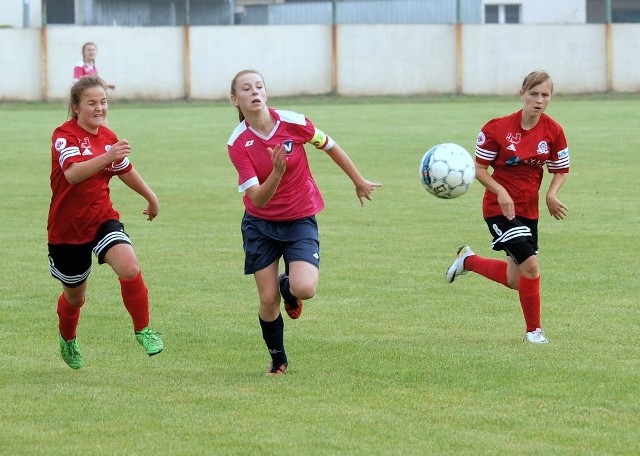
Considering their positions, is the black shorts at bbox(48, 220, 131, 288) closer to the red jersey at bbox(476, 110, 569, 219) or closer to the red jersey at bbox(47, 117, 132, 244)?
the red jersey at bbox(47, 117, 132, 244)

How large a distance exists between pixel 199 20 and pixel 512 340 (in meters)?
32.9

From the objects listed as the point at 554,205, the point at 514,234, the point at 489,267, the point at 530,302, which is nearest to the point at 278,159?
the point at 514,234

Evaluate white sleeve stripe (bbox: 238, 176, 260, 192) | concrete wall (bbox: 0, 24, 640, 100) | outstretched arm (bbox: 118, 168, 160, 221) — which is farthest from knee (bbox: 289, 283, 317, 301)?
concrete wall (bbox: 0, 24, 640, 100)

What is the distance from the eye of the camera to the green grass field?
571cm

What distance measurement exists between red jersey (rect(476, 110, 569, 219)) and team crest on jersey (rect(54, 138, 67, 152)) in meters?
2.83

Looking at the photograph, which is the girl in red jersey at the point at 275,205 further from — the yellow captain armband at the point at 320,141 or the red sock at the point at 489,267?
the red sock at the point at 489,267

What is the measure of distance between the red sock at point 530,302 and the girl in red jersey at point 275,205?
4.84 feet

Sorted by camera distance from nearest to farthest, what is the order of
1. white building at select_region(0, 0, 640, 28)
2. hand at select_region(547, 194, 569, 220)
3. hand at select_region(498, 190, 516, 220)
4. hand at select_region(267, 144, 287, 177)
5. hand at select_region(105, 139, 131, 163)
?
hand at select_region(267, 144, 287, 177), hand at select_region(105, 139, 131, 163), hand at select_region(498, 190, 516, 220), hand at select_region(547, 194, 569, 220), white building at select_region(0, 0, 640, 28)

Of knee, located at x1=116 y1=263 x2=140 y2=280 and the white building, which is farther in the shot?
the white building

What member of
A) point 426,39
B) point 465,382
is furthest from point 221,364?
point 426,39

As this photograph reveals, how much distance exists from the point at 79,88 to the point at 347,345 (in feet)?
7.70

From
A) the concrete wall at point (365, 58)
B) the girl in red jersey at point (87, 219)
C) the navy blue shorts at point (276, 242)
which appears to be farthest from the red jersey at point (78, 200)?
the concrete wall at point (365, 58)

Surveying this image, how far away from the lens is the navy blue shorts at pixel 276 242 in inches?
286

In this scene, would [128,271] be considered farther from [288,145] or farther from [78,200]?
[288,145]
